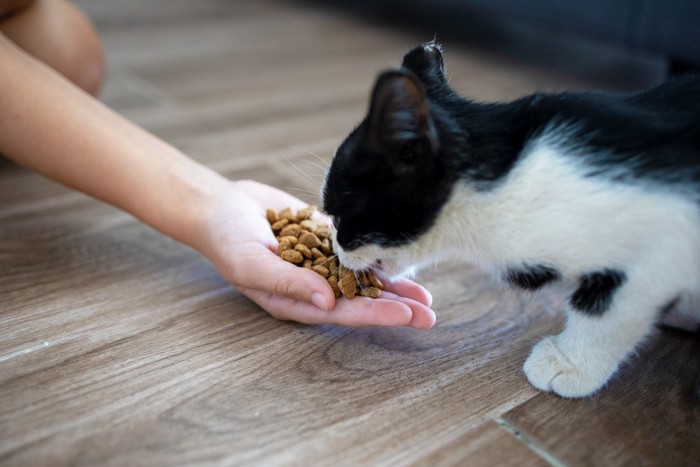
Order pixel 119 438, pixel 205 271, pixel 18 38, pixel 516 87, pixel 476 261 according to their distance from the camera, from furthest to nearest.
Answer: pixel 516 87
pixel 18 38
pixel 205 271
pixel 476 261
pixel 119 438

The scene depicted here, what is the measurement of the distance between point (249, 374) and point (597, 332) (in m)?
0.44

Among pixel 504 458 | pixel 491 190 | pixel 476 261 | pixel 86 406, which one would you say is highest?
pixel 491 190

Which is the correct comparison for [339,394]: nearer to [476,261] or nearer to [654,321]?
[476,261]

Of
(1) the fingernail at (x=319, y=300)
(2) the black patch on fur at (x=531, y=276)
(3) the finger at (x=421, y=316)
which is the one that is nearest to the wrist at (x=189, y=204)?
(1) the fingernail at (x=319, y=300)

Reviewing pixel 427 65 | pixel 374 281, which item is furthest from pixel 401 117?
pixel 374 281

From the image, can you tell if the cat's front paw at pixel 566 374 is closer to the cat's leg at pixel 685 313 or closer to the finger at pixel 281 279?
the cat's leg at pixel 685 313

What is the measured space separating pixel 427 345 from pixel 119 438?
43 cm

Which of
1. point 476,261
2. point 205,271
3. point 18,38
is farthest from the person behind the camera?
point 18,38

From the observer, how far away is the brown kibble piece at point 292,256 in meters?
0.97

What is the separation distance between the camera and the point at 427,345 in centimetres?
98

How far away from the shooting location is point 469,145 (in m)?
0.84

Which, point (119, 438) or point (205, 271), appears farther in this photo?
point (205, 271)

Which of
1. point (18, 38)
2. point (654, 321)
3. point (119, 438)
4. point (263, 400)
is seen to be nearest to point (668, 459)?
point (654, 321)

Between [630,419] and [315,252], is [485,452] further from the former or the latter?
[315,252]
